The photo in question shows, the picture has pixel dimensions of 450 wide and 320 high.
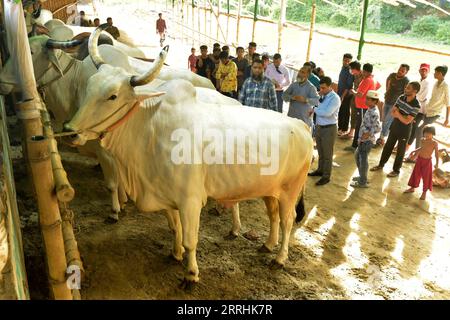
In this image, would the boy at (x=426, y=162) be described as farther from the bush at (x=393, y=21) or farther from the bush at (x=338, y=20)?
the bush at (x=338, y=20)

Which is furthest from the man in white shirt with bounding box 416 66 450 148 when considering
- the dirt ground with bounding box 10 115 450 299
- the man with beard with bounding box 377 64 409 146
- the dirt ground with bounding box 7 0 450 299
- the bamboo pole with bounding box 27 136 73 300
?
the bamboo pole with bounding box 27 136 73 300

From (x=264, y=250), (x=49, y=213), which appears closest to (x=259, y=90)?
(x=264, y=250)

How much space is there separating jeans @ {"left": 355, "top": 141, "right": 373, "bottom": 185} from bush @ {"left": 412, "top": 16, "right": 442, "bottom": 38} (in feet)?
55.9

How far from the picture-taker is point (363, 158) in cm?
655

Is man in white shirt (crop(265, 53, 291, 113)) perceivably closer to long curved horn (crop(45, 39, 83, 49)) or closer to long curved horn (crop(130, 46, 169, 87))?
long curved horn (crop(45, 39, 83, 49))

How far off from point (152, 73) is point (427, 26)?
2117 centimetres

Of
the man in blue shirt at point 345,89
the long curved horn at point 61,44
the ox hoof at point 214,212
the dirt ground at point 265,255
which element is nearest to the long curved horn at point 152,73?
the long curved horn at point 61,44

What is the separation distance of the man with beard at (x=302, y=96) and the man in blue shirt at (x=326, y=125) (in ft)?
0.51

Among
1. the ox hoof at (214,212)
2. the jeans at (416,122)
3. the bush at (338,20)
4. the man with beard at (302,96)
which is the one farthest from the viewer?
the bush at (338,20)

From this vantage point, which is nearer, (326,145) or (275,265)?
(275,265)

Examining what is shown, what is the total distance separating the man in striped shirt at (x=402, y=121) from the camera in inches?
262

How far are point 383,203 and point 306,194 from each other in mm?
1158

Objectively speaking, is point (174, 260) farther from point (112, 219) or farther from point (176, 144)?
point (176, 144)
